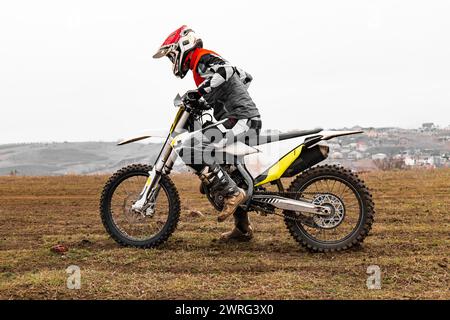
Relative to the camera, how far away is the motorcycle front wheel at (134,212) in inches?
246

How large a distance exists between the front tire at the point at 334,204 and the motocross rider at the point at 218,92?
723 millimetres

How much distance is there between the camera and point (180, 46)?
6.24m

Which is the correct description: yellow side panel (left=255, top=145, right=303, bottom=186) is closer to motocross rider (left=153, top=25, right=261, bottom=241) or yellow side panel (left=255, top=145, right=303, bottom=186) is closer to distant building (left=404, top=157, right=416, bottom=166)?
motocross rider (left=153, top=25, right=261, bottom=241)

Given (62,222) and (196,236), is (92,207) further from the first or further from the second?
(196,236)

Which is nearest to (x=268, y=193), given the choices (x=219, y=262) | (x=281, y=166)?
(x=281, y=166)

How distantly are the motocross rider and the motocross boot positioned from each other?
61 cm

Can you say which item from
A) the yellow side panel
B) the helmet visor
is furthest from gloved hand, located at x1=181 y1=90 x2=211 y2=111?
the yellow side panel

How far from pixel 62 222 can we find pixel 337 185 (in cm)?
462

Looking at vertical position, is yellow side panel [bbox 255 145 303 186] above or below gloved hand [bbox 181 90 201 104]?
below

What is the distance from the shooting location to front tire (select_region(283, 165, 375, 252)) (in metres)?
5.83
